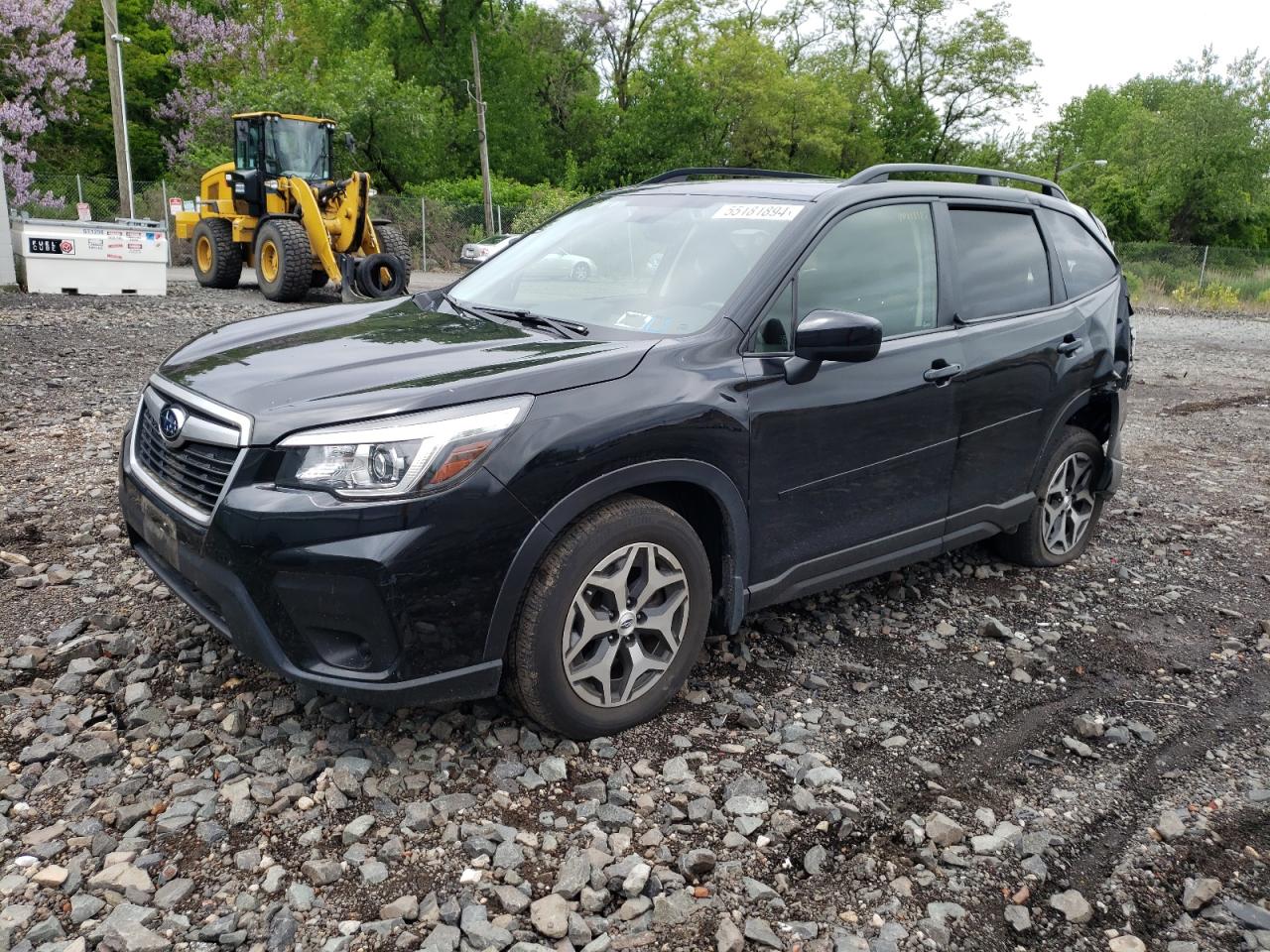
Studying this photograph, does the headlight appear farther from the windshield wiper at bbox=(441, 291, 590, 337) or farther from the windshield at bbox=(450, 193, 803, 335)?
the windshield at bbox=(450, 193, 803, 335)

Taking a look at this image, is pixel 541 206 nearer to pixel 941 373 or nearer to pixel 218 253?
pixel 218 253

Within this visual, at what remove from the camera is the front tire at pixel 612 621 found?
2.95 metres

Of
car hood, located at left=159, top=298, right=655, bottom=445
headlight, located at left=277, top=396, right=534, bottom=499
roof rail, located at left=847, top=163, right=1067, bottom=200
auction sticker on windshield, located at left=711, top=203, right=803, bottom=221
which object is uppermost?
roof rail, located at left=847, top=163, right=1067, bottom=200

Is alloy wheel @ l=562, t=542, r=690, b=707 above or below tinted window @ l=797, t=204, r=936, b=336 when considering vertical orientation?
below

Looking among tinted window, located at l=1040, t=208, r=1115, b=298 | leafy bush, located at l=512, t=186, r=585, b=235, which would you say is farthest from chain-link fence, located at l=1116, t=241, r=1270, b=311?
tinted window, located at l=1040, t=208, r=1115, b=298

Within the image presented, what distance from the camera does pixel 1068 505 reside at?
16.6ft

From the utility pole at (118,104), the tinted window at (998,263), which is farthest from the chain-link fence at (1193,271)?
the tinted window at (998,263)

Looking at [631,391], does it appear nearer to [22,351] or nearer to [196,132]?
[22,351]

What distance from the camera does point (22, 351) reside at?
9789 millimetres

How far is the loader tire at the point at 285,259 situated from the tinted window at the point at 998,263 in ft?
42.3

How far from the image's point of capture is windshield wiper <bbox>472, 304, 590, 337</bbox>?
11.5ft

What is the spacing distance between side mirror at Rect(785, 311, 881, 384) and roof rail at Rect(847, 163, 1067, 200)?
78 centimetres

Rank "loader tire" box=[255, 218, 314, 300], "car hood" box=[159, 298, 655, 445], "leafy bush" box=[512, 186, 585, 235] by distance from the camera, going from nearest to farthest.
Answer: "car hood" box=[159, 298, 655, 445] → "loader tire" box=[255, 218, 314, 300] → "leafy bush" box=[512, 186, 585, 235]

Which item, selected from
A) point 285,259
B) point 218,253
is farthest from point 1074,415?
point 218,253
